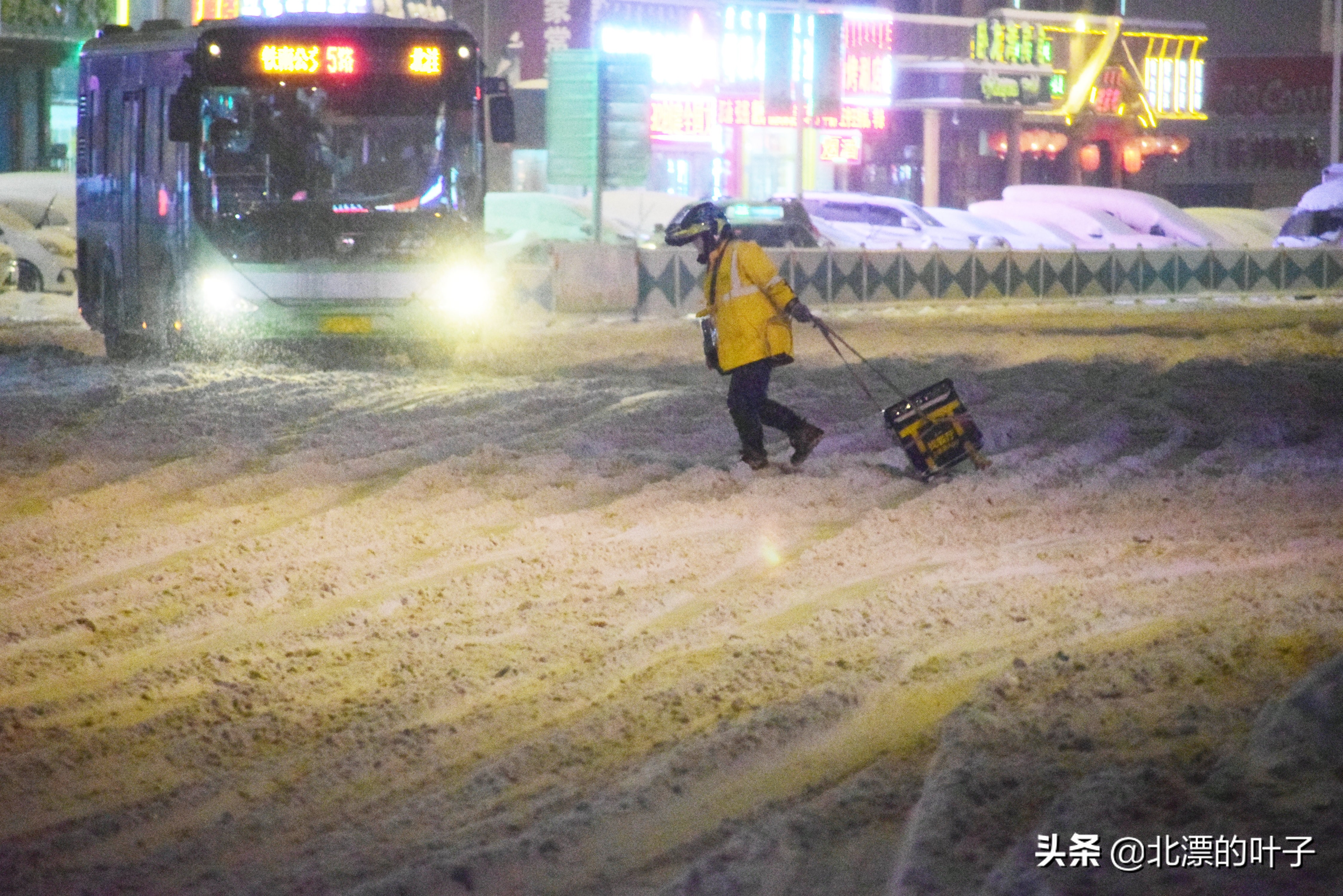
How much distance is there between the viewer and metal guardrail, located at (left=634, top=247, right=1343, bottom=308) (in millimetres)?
25641

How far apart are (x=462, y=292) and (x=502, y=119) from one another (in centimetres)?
173

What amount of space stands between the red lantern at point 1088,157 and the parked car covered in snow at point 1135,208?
1324cm

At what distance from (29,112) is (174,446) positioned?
28611 millimetres

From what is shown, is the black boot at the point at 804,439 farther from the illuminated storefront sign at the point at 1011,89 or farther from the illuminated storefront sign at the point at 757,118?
the illuminated storefront sign at the point at 1011,89

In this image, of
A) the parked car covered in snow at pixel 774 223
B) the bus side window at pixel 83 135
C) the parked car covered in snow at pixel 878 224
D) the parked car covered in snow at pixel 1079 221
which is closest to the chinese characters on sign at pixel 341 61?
the bus side window at pixel 83 135

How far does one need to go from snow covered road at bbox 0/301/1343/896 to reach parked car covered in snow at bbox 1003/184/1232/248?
28.8 metres

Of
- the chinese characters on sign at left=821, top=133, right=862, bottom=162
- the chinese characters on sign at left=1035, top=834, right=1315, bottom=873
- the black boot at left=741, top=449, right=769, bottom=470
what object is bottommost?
the black boot at left=741, top=449, right=769, bottom=470

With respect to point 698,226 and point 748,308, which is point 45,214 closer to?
point 698,226

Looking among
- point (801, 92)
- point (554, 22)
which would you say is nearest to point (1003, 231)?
point (801, 92)

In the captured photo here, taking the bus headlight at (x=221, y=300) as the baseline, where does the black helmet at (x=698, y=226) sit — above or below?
above

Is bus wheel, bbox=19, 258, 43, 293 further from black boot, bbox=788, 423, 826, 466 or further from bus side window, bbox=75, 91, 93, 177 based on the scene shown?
black boot, bbox=788, 423, 826, 466

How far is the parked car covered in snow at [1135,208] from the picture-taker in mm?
40969

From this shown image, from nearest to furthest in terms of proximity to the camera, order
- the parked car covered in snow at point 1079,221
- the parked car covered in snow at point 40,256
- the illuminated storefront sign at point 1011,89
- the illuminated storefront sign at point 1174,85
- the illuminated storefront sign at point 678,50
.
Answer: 1. the parked car covered in snow at point 40,256
2. the parked car covered in snow at point 1079,221
3. the illuminated storefront sign at point 678,50
4. the illuminated storefront sign at point 1011,89
5. the illuminated storefront sign at point 1174,85

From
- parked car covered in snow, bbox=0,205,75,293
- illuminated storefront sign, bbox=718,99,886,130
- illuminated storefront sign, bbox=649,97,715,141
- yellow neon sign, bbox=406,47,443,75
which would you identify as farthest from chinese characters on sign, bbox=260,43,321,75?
illuminated storefront sign, bbox=718,99,886,130
